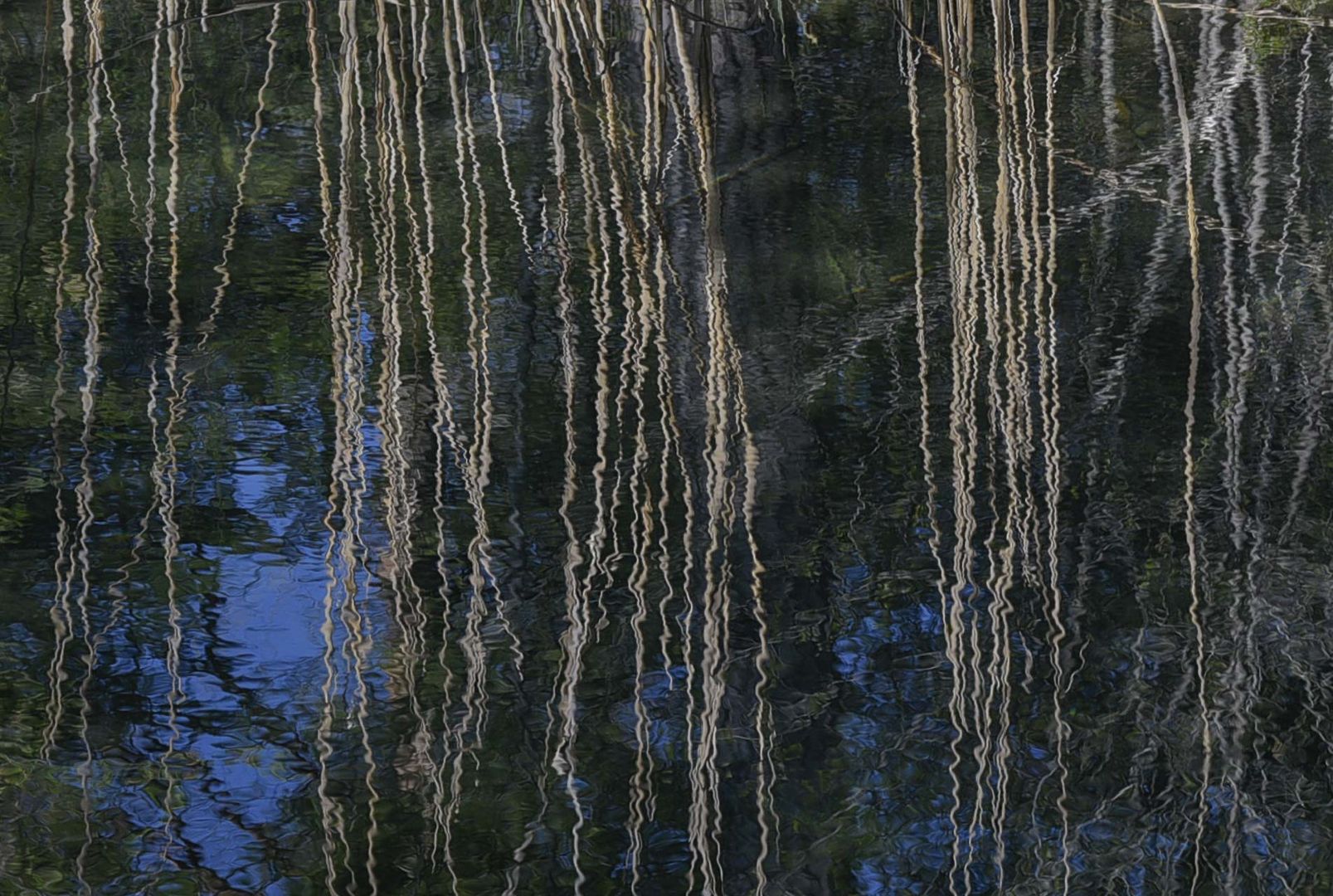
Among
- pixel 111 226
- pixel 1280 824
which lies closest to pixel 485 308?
pixel 111 226

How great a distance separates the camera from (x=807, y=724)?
183 centimetres

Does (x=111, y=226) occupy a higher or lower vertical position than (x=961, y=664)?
higher

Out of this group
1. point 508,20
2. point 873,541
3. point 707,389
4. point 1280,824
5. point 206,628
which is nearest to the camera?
Result: point 1280,824

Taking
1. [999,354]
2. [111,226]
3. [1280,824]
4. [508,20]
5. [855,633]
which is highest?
[508,20]

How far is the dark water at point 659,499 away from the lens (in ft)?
5.52

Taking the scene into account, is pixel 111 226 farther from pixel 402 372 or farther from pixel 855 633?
pixel 855 633

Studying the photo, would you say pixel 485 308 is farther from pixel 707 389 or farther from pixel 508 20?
pixel 508 20

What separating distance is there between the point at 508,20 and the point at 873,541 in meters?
3.27

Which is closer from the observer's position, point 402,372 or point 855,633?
point 855,633

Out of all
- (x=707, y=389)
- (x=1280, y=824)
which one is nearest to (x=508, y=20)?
(x=707, y=389)

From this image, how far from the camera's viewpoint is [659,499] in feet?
7.44

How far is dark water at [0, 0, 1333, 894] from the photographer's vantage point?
66.2 inches

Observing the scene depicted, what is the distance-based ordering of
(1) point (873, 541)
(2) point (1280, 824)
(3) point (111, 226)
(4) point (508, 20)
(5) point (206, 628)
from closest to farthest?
(2) point (1280, 824) → (5) point (206, 628) → (1) point (873, 541) → (3) point (111, 226) → (4) point (508, 20)

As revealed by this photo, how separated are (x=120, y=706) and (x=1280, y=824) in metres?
1.37
